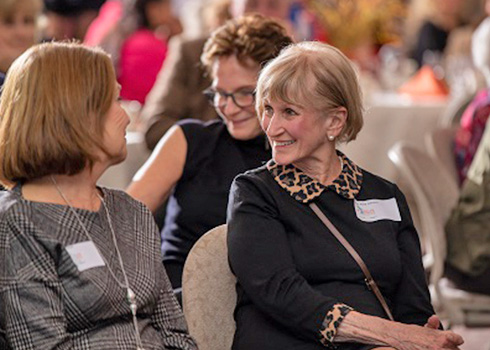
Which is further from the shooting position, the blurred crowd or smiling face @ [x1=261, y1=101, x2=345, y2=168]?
the blurred crowd

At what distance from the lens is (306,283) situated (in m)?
2.35

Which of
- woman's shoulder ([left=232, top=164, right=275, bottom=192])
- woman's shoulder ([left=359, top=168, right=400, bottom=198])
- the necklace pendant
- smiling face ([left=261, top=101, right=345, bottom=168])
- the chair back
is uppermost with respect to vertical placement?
smiling face ([left=261, top=101, right=345, bottom=168])

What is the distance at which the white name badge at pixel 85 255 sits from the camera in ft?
6.89

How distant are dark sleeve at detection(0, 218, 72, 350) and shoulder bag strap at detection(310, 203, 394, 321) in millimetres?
727

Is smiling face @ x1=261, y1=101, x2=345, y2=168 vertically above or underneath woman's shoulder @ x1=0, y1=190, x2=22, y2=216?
above

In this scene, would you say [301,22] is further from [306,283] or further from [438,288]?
[306,283]

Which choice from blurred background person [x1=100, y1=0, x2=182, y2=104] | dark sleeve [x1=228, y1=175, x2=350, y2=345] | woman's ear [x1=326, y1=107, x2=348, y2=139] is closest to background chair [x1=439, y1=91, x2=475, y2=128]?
blurred background person [x1=100, y1=0, x2=182, y2=104]

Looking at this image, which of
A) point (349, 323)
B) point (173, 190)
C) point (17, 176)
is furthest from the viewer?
point (173, 190)

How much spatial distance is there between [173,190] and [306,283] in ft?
2.82

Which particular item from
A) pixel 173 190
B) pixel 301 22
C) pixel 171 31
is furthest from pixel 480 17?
pixel 173 190

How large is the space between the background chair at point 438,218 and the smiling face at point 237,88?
98cm

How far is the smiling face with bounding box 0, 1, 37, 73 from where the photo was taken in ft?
11.2

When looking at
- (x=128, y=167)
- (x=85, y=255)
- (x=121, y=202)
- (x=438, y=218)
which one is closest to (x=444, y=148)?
(x=438, y=218)

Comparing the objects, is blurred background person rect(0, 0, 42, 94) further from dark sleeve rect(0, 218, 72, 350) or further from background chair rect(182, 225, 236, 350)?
dark sleeve rect(0, 218, 72, 350)
